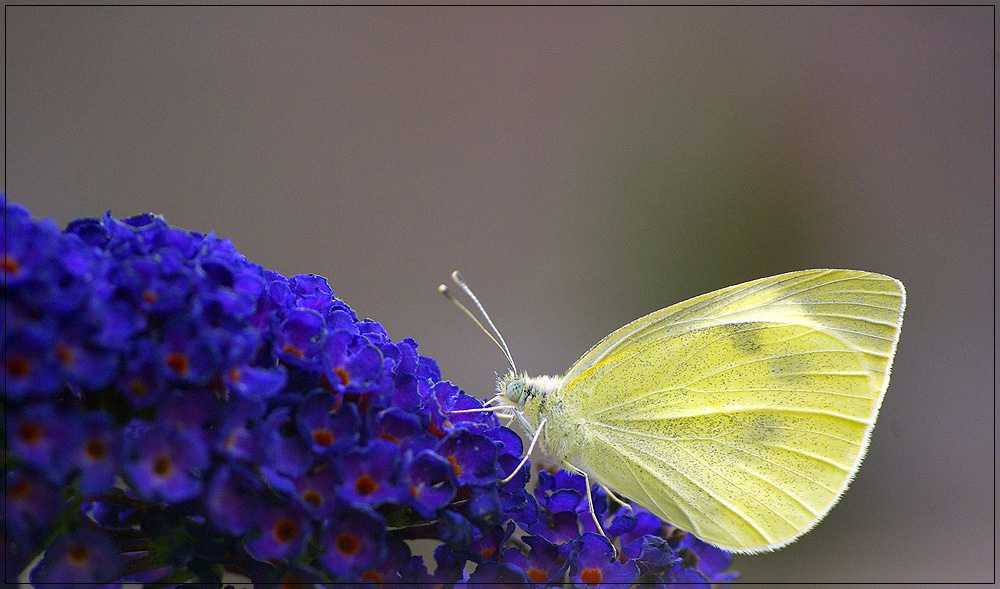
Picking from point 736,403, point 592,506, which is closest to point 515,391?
point 592,506

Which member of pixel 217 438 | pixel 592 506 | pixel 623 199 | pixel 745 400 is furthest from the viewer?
pixel 623 199

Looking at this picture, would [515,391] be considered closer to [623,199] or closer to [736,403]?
[736,403]

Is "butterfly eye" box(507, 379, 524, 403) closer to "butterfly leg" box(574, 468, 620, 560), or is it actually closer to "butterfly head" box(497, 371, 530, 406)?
"butterfly head" box(497, 371, 530, 406)

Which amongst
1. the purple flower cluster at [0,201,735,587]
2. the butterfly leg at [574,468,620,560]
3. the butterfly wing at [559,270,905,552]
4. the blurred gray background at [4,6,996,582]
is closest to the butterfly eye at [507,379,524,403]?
the butterfly wing at [559,270,905,552]

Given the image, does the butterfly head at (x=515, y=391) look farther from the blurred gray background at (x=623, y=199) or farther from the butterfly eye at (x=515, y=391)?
the blurred gray background at (x=623, y=199)

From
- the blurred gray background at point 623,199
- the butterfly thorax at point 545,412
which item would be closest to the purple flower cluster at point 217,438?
the butterfly thorax at point 545,412

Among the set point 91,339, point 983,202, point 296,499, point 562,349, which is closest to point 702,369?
point 296,499
